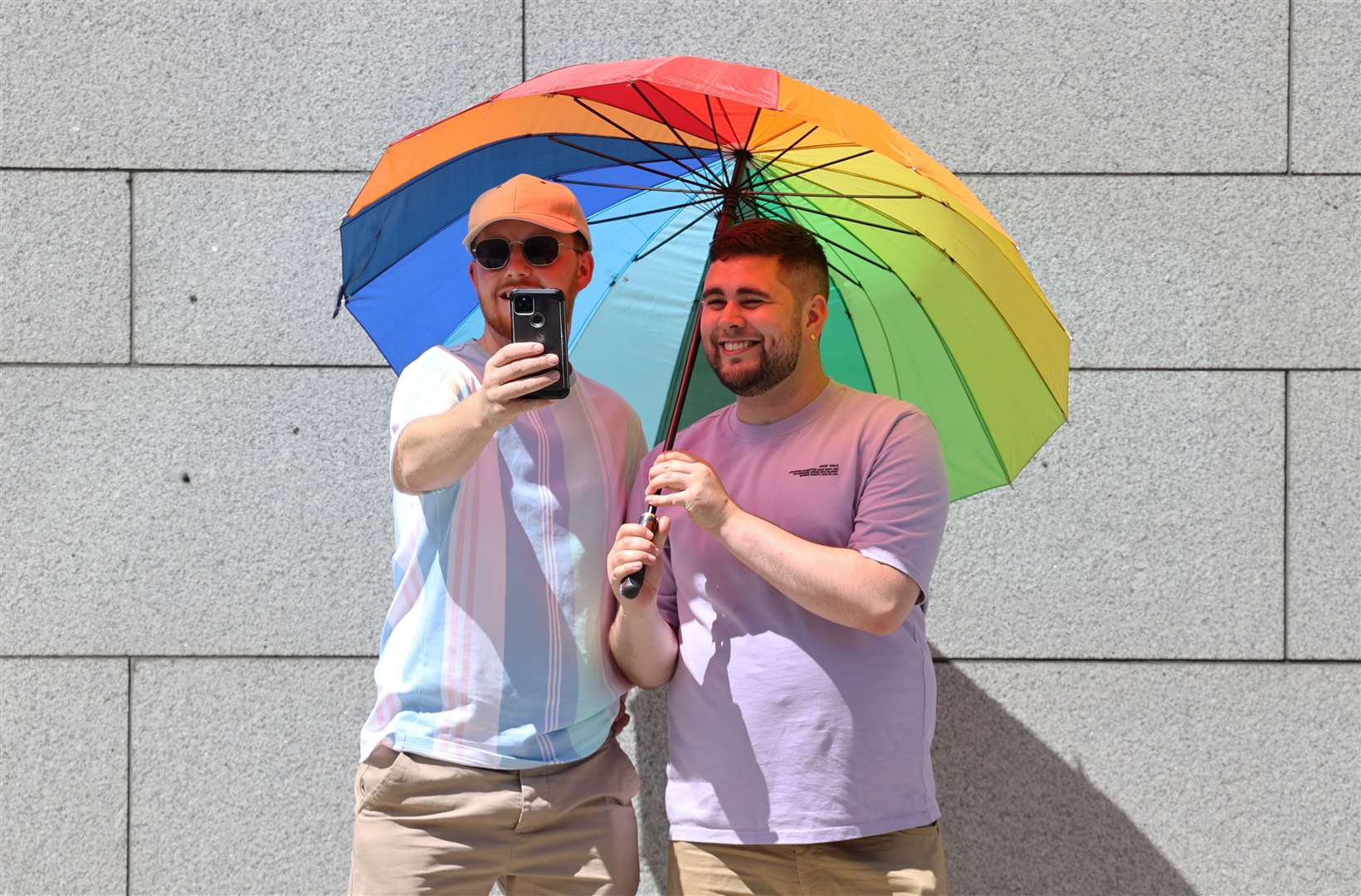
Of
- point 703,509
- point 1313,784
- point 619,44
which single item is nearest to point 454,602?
point 703,509

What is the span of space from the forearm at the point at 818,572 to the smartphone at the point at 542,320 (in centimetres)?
47

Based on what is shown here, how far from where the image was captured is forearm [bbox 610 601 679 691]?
8.16 ft

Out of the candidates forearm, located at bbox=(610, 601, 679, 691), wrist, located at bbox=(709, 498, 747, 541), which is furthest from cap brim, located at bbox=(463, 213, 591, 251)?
forearm, located at bbox=(610, 601, 679, 691)

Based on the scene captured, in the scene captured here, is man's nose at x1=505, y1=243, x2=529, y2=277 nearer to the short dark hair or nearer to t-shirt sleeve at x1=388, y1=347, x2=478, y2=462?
t-shirt sleeve at x1=388, y1=347, x2=478, y2=462

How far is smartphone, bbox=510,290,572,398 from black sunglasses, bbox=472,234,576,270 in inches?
9.7

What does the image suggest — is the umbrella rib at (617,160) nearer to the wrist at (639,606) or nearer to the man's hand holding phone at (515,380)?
the man's hand holding phone at (515,380)

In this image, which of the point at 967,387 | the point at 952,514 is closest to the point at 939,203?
the point at 967,387

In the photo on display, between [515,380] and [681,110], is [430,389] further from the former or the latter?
[681,110]

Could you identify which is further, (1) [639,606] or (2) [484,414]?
(1) [639,606]

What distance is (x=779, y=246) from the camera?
2518 millimetres

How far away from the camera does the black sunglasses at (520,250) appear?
2455 mm

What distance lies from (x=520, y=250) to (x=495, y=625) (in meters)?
0.79

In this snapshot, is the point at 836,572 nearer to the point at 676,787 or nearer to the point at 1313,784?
the point at 676,787

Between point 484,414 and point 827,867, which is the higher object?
point 484,414
